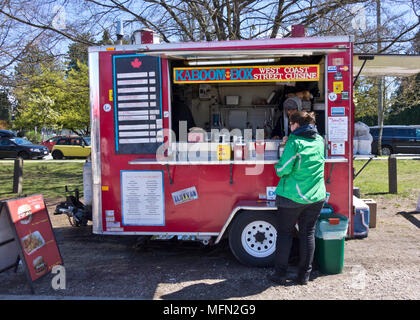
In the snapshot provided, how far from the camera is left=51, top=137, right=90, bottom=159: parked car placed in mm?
20688

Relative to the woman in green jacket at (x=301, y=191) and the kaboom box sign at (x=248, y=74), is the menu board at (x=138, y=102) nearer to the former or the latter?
the kaboom box sign at (x=248, y=74)

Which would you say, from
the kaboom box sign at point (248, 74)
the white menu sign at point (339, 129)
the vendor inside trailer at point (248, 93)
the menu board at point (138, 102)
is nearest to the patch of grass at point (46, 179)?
the vendor inside trailer at point (248, 93)

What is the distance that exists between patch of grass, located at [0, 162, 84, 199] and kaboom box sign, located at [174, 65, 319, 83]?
237 inches

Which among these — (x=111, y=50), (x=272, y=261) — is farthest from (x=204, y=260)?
(x=111, y=50)

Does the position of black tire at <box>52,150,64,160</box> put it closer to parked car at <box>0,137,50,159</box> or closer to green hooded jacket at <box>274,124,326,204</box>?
parked car at <box>0,137,50,159</box>

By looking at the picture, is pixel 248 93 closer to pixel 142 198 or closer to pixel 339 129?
pixel 339 129

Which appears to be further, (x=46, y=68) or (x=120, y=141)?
(x=46, y=68)

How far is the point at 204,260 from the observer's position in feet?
15.8

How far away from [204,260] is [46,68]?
7055 millimetres

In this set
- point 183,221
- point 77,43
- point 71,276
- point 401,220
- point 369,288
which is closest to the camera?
point 369,288

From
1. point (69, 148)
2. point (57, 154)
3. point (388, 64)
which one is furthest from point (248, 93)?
point (57, 154)

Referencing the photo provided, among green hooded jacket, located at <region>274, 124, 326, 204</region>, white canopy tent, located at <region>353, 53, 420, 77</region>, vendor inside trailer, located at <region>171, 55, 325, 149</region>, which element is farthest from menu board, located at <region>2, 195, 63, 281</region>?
white canopy tent, located at <region>353, 53, 420, 77</region>

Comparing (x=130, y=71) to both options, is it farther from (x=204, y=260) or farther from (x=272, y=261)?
(x=272, y=261)

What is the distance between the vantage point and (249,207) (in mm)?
4316
